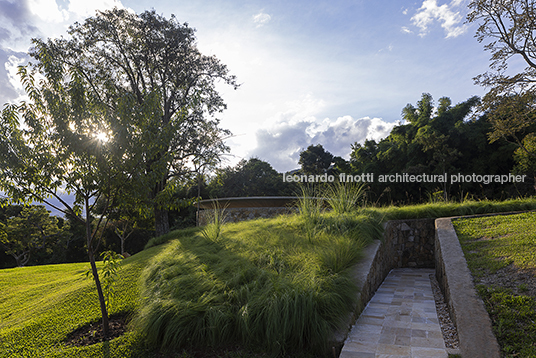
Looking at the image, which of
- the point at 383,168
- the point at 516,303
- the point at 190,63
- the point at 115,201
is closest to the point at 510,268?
the point at 516,303

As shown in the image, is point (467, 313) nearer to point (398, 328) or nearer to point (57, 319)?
point (398, 328)

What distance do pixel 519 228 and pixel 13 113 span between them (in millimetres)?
7508

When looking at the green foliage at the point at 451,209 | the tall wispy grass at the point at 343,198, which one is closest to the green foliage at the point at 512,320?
A: the tall wispy grass at the point at 343,198

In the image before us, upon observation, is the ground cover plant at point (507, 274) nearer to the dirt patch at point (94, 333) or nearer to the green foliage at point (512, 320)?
the green foliage at point (512, 320)

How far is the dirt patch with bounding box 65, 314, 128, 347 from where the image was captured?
3.20 metres

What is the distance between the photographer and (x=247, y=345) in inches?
104

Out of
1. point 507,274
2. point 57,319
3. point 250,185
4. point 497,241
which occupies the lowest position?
point 57,319

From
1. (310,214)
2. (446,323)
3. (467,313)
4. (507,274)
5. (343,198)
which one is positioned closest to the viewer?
(467,313)

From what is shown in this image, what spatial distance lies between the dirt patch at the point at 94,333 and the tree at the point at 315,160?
74.6ft

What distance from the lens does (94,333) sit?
3.35 m

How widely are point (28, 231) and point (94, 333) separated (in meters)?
19.4

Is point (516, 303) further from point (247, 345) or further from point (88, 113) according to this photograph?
point (88, 113)

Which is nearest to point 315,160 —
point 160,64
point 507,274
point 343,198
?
point 160,64

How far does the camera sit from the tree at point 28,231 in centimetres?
1761
